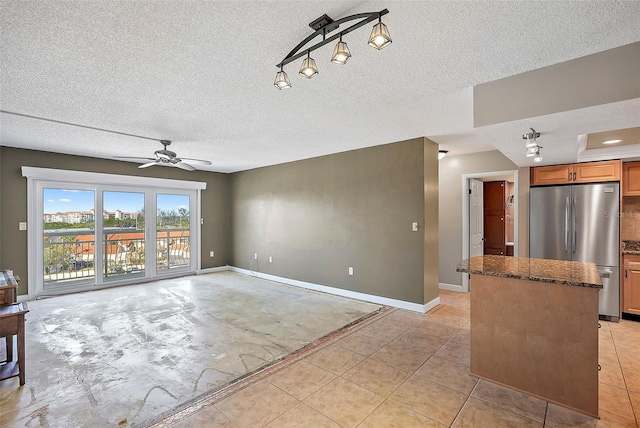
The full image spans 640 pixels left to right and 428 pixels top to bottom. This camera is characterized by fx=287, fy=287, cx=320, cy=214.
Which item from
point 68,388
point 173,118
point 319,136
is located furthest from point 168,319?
point 319,136

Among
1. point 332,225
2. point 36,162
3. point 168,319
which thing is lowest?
point 168,319

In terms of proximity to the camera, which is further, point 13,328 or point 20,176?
point 20,176

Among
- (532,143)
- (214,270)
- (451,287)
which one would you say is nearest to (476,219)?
(451,287)

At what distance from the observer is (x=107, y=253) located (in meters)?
5.66

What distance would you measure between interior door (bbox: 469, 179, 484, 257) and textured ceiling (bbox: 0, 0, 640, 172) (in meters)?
1.49

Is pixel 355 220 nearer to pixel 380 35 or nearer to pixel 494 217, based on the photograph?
pixel 494 217

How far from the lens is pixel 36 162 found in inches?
190

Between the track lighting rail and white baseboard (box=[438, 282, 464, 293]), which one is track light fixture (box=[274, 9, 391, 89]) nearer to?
the track lighting rail

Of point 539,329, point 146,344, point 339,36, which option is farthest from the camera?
point 146,344

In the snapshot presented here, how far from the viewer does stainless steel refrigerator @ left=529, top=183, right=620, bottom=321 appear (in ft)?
12.1

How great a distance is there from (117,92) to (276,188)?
12.4 feet

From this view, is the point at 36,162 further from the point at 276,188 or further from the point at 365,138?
the point at 365,138

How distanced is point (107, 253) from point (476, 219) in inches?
279

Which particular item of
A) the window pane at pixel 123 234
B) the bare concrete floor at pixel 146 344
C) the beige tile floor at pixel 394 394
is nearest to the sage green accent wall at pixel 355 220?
the bare concrete floor at pixel 146 344
